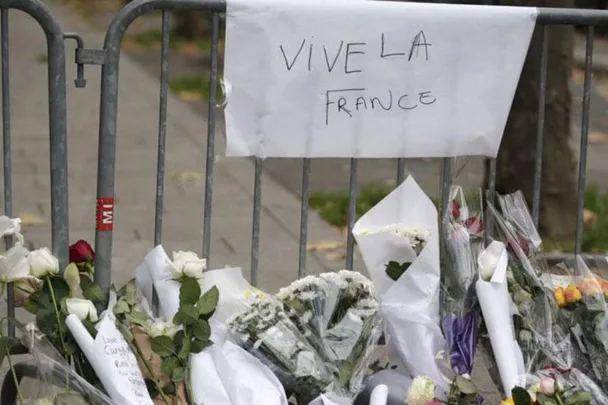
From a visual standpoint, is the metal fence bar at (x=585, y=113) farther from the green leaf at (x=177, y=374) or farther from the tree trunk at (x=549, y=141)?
the tree trunk at (x=549, y=141)

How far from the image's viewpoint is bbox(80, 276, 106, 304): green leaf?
135 inches

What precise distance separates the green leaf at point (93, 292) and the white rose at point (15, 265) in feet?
0.60

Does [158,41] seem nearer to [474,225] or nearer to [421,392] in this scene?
[474,225]

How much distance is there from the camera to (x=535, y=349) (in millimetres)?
3543

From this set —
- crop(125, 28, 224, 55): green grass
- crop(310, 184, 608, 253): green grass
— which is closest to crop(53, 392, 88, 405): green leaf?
crop(310, 184, 608, 253): green grass

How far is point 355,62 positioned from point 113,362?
3.51ft

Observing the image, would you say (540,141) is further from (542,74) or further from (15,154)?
(15,154)

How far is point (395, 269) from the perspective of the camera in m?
3.57

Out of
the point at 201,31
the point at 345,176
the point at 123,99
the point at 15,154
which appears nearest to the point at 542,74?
the point at 345,176

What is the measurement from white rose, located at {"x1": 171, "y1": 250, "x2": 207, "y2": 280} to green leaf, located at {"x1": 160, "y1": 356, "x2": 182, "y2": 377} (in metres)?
0.24

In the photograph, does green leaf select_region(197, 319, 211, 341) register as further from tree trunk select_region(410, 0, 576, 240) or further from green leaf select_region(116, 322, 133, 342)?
tree trunk select_region(410, 0, 576, 240)

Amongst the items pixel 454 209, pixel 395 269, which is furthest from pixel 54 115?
pixel 454 209

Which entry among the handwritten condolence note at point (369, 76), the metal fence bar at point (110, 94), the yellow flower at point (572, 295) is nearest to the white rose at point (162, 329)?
the metal fence bar at point (110, 94)

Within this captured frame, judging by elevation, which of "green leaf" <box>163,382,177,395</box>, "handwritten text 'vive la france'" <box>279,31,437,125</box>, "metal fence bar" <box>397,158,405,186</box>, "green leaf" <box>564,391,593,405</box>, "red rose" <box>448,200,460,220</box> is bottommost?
"green leaf" <box>163,382,177,395</box>
